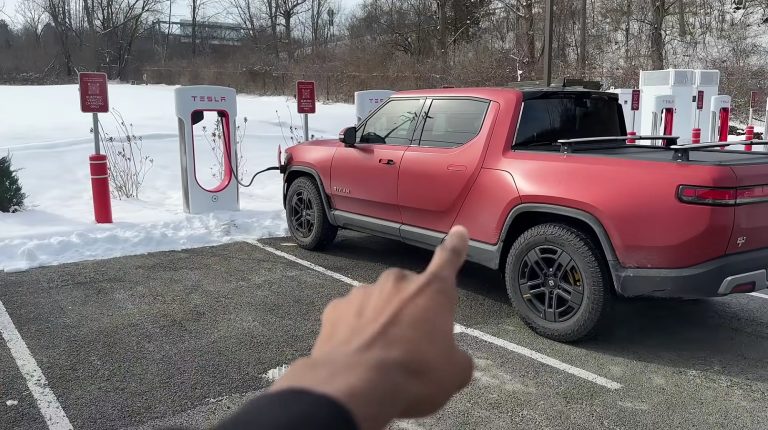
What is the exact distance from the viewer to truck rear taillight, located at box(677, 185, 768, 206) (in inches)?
143

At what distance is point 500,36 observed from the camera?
33531mm

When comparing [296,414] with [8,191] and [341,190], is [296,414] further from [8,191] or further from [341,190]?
[8,191]

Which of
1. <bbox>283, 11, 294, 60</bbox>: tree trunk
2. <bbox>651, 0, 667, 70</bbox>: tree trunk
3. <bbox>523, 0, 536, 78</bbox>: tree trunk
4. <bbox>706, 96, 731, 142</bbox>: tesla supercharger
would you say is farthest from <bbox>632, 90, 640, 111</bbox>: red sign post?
<bbox>283, 11, 294, 60</bbox>: tree trunk

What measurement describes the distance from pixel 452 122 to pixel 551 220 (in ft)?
4.31

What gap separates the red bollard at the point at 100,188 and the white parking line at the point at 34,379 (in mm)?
3001

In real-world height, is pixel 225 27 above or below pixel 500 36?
above

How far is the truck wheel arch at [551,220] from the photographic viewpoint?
402 cm

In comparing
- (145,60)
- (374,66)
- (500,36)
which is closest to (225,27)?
(145,60)

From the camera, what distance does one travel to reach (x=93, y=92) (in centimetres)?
754

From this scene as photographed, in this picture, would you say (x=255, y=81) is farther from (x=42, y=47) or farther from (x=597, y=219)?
(x=597, y=219)

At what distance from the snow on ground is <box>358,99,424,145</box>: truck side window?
7.65 feet

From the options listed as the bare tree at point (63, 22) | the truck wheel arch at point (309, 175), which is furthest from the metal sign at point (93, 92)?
the bare tree at point (63, 22)

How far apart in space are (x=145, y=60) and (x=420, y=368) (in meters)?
58.1

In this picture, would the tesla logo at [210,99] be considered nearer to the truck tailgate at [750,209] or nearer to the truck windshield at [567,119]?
the truck windshield at [567,119]
